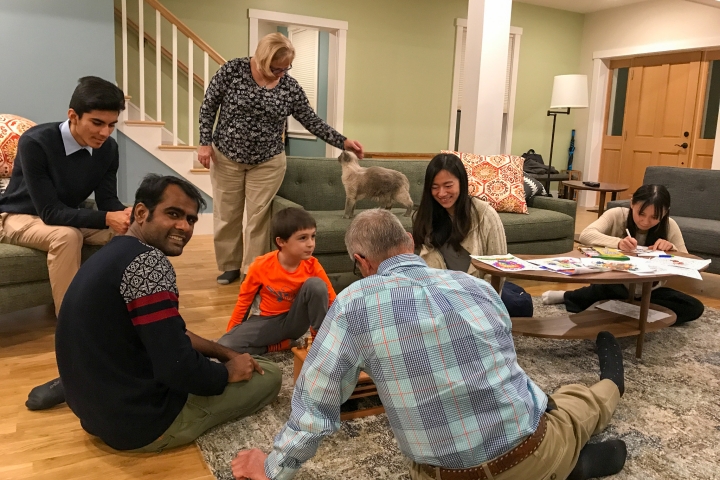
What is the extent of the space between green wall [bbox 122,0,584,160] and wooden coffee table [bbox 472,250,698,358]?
4.40m

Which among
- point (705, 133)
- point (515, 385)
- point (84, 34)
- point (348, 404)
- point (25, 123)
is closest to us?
point (515, 385)

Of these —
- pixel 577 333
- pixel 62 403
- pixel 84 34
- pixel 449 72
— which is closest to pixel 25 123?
pixel 84 34

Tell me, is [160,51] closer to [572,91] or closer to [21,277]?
[21,277]

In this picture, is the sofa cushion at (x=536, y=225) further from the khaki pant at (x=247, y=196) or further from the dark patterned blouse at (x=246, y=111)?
the khaki pant at (x=247, y=196)

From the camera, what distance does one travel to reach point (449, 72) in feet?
24.0

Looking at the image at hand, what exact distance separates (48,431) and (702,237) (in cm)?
385

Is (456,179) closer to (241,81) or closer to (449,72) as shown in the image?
(241,81)

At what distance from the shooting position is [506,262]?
2.54 meters

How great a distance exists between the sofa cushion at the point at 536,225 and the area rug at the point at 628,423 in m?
1.13

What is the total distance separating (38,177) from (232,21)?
3.97 meters

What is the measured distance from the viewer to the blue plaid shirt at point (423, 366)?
1.22m

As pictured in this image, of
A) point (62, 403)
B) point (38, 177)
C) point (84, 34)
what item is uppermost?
point (84, 34)

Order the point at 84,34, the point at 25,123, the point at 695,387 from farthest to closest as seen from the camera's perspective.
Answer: the point at 84,34
the point at 25,123
the point at 695,387

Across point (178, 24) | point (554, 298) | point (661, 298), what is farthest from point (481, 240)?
point (178, 24)
